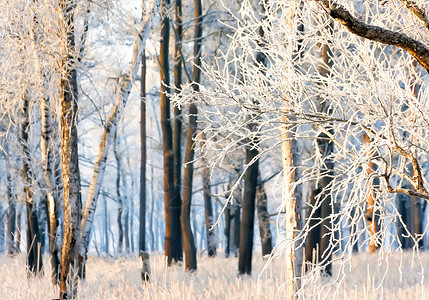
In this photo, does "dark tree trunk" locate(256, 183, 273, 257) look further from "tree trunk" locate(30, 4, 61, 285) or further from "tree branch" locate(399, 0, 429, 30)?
"tree branch" locate(399, 0, 429, 30)

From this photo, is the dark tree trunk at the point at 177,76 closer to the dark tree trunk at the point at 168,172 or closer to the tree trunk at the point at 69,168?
the dark tree trunk at the point at 168,172

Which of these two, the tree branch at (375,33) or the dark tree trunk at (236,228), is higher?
the tree branch at (375,33)

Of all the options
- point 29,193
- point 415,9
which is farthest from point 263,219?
point 415,9

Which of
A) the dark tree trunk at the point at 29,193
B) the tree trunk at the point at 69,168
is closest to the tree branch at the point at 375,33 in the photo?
the tree trunk at the point at 69,168

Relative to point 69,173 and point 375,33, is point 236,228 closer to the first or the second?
point 69,173

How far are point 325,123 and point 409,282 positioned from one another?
7463 mm

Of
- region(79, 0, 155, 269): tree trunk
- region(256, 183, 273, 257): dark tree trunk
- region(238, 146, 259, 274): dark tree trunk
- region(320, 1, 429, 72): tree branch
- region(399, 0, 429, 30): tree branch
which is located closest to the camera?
region(320, 1, 429, 72): tree branch

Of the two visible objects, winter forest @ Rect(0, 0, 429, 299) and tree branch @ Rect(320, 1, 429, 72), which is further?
winter forest @ Rect(0, 0, 429, 299)

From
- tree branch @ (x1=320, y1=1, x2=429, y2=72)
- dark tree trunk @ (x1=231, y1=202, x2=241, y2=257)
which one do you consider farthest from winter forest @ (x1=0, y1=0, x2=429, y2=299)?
dark tree trunk @ (x1=231, y1=202, x2=241, y2=257)

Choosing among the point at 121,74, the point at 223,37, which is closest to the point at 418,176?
the point at 121,74

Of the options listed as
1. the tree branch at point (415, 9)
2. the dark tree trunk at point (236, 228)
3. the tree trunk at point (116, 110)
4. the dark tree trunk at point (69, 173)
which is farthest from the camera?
the dark tree trunk at point (236, 228)

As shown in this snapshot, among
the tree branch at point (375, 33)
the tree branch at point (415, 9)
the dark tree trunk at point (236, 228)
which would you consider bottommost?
the dark tree trunk at point (236, 228)

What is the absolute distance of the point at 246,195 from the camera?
11.8 metres

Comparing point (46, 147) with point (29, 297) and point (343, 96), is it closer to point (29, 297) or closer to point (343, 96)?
point (29, 297)
